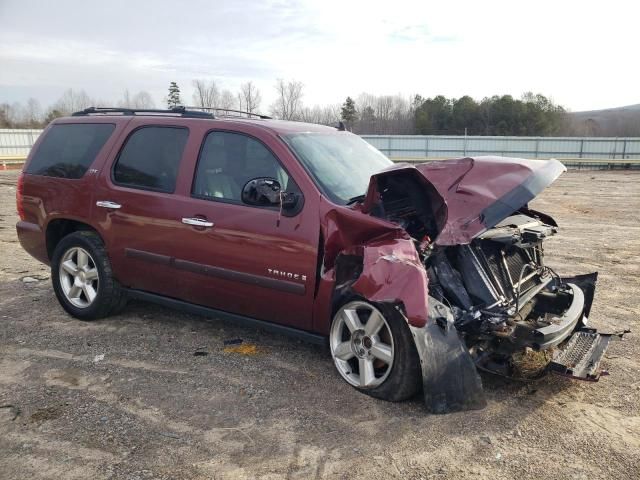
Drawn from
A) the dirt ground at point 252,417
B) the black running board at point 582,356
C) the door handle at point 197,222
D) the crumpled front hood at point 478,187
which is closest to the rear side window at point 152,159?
the door handle at point 197,222

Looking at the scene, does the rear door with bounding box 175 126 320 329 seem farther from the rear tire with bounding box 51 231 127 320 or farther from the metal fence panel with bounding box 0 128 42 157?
the metal fence panel with bounding box 0 128 42 157

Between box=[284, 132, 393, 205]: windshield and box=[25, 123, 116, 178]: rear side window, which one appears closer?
box=[284, 132, 393, 205]: windshield

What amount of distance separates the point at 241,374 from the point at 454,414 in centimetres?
157

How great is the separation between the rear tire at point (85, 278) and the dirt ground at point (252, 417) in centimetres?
17

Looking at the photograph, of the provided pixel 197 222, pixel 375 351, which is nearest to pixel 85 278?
pixel 197 222

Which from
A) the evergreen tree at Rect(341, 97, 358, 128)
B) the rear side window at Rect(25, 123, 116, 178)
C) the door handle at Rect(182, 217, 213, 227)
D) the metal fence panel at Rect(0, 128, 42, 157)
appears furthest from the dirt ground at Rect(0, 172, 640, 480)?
the evergreen tree at Rect(341, 97, 358, 128)

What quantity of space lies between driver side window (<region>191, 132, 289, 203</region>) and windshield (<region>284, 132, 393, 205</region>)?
24 centimetres

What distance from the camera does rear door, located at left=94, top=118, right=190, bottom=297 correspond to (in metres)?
4.39

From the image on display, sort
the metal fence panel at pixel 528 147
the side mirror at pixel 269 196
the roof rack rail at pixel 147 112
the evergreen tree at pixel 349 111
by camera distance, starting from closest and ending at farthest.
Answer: the side mirror at pixel 269 196 → the roof rack rail at pixel 147 112 → the metal fence panel at pixel 528 147 → the evergreen tree at pixel 349 111

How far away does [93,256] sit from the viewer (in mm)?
4887

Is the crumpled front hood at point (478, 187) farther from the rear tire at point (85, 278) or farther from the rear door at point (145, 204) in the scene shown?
the rear tire at point (85, 278)

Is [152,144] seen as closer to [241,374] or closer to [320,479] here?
[241,374]

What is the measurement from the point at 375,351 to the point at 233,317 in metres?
1.29

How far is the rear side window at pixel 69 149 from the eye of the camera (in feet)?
16.3
